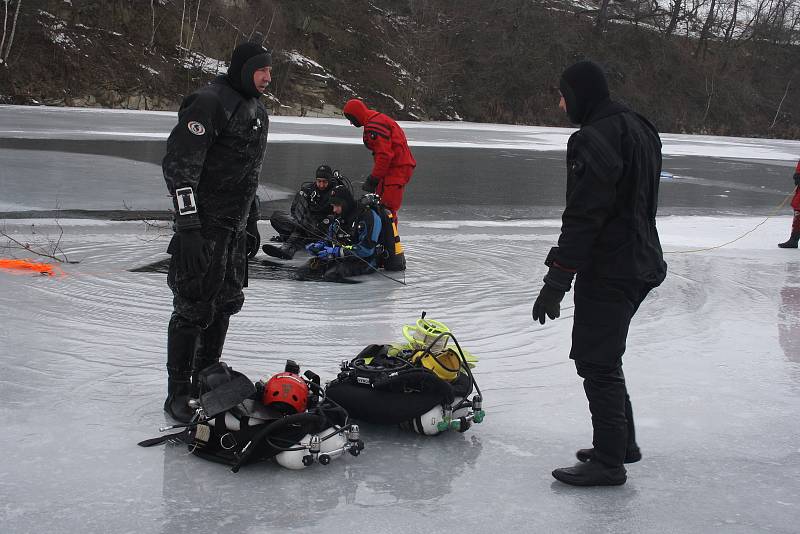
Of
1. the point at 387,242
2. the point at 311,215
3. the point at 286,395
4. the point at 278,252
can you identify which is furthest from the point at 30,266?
the point at 286,395

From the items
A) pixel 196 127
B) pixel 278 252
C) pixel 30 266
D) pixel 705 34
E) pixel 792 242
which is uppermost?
pixel 705 34

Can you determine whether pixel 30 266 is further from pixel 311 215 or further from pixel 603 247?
pixel 603 247

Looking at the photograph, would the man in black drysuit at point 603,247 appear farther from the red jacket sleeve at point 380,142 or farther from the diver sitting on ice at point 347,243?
the red jacket sleeve at point 380,142

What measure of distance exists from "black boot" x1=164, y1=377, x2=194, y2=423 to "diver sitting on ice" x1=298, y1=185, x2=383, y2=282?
323 centimetres

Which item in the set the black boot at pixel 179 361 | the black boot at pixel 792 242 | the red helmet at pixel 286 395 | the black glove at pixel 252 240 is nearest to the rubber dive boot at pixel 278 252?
the black glove at pixel 252 240

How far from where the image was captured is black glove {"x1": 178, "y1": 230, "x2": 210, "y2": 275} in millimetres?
3957

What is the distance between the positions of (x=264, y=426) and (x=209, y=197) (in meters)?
1.14

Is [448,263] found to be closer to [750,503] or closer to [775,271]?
[775,271]

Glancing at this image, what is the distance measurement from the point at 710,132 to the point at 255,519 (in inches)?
2128

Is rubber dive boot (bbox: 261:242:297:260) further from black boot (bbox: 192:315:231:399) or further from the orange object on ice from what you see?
black boot (bbox: 192:315:231:399)

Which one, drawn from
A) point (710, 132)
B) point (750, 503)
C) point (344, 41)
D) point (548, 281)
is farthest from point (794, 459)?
point (710, 132)

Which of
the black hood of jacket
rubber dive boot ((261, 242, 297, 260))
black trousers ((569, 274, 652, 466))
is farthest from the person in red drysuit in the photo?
the black hood of jacket

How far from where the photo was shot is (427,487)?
3531 mm

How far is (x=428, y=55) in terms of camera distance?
4681cm
